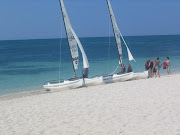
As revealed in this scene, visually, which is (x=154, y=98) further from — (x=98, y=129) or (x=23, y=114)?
(x=23, y=114)

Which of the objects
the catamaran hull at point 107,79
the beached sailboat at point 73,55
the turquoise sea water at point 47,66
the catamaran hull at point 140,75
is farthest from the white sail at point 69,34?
the turquoise sea water at point 47,66

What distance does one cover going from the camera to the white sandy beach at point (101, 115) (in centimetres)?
973

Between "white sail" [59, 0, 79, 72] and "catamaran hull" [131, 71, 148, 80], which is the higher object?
"white sail" [59, 0, 79, 72]

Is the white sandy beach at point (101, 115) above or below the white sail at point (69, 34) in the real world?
below

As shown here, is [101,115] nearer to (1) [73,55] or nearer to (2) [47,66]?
→ (1) [73,55]

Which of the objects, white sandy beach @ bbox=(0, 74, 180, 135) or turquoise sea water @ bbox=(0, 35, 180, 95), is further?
turquoise sea water @ bbox=(0, 35, 180, 95)

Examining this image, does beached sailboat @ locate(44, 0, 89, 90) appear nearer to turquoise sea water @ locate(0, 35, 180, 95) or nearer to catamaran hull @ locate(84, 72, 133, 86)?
catamaran hull @ locate(84, 72, 133, 86)

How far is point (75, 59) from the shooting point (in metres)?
22.5

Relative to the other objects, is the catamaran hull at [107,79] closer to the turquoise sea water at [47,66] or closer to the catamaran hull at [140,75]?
the catamaran hull at [140,75]

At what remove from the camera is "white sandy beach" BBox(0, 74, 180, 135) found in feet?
31.9

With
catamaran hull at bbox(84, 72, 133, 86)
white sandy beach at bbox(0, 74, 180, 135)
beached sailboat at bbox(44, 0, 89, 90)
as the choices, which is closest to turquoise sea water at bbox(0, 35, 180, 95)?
beached sailboat at bbox(44, 0, 89, 90)

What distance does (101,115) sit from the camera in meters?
11.7

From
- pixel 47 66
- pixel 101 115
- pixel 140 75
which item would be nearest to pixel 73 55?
pixel 140 75

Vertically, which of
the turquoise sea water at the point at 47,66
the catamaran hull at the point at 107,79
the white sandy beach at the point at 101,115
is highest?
the turquoise sea water at the point at 47,66
